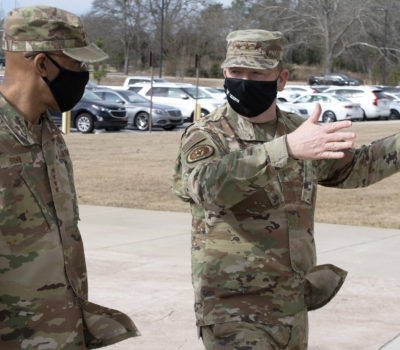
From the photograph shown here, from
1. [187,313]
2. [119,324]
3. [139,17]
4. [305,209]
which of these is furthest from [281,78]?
[139,17]

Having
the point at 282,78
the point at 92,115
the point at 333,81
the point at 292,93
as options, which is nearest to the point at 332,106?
the point at 292,93

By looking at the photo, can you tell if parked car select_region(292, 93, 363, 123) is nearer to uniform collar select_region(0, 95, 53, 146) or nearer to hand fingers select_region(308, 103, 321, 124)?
hand fingers select_region(308, 103, 321, 124)

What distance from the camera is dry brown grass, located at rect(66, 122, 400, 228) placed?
1073cm

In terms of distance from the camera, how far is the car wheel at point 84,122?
24.5 meters

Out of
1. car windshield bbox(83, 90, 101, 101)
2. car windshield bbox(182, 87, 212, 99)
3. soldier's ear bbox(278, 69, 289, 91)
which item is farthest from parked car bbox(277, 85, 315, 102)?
soldier's ear bbox(278, 69, 289, 91)

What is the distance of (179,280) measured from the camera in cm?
700

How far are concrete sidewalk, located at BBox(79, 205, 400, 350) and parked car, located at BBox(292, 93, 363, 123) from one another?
23.8m

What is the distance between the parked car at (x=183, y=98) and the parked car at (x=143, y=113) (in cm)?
239

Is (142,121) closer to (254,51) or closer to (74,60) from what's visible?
(254,51)

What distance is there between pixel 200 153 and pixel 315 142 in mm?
553

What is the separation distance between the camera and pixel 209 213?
3.17 m

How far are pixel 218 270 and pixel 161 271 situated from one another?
4.21m

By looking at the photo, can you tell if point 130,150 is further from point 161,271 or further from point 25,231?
point 25,231

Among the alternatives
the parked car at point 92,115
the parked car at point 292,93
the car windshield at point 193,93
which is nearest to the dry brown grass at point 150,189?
the parked car at point 92,115
